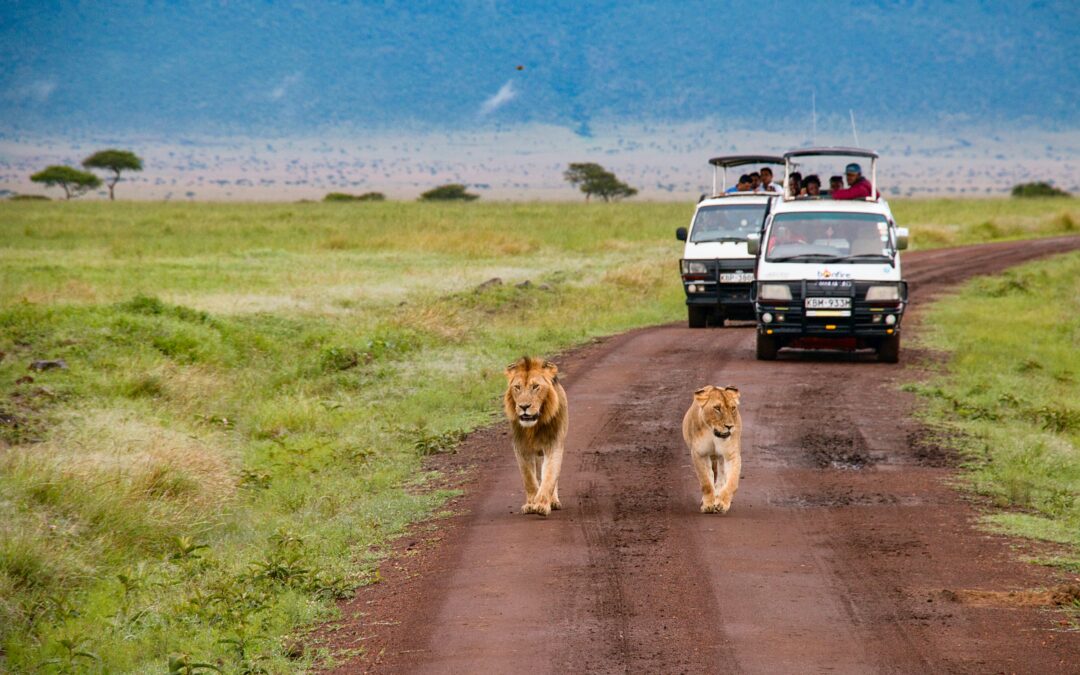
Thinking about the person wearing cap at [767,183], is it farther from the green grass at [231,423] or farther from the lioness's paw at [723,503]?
the lioness's paw at [723,503]

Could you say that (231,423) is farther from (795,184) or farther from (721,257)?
(721,257)

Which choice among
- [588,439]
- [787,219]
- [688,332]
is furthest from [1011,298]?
[588,439]

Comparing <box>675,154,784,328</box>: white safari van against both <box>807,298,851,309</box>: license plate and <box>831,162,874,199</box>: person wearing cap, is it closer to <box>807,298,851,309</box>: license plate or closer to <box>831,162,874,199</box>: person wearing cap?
<box>831,162,874,199</box>: person wearing cap

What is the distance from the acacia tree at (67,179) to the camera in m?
100

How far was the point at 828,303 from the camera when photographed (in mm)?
17672

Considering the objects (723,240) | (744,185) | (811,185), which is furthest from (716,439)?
(744,185)

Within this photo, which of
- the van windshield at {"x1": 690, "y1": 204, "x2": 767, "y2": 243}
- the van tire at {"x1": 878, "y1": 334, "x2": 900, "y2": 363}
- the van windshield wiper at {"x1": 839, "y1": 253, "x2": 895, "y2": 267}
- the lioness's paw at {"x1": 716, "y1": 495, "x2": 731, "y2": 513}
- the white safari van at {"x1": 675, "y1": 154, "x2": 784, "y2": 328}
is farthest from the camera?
the van windshield at {"x1": 690, "y1": 204, "x2": 767, "y2": 243}

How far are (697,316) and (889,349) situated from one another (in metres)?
5.37

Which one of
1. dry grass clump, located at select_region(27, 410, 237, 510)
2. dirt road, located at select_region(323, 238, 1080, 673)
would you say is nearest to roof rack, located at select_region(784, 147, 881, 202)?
dirt road, located at select_region(323, 238, 1080, 673)

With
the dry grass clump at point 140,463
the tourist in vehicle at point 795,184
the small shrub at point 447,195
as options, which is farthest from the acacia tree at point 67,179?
the dry grass clump at point 140,463

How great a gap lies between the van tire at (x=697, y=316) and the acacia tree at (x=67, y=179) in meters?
85.7

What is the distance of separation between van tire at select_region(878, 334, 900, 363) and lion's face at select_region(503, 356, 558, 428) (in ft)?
30.9

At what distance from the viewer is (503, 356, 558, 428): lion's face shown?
919cm

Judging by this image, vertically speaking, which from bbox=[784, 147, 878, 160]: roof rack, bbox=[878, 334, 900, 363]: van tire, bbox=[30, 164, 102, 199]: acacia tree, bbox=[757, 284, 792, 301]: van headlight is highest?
bbox=[30, 164, 102, 199]: acacia tree
